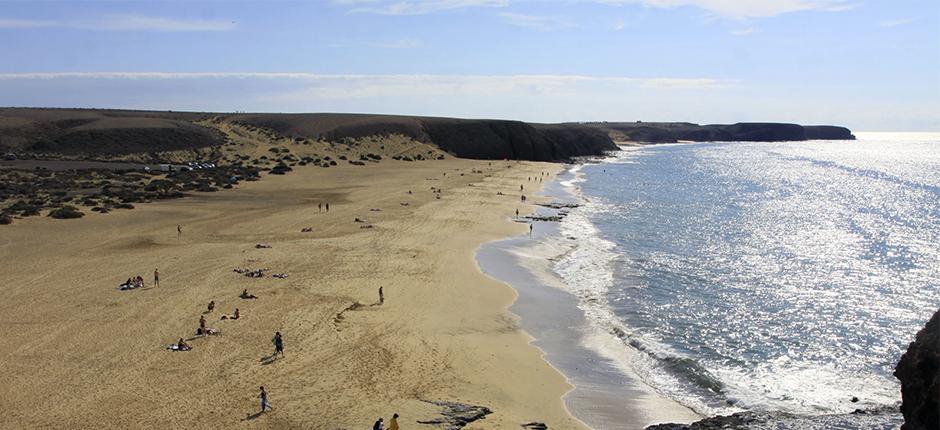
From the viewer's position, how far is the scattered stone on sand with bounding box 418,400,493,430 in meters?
18.5

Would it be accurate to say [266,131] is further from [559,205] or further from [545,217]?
[545,217]

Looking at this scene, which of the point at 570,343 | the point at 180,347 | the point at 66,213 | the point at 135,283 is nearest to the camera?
the point at 180,347

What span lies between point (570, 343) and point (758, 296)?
12.1 meters

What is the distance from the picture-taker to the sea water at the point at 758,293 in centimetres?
2306

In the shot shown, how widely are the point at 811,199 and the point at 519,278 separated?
55.4 meters

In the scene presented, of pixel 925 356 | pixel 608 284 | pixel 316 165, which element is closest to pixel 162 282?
pixel 608 284

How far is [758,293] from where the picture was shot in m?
34.4

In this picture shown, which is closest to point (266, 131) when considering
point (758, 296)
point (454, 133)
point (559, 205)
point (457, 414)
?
point (454, 133)

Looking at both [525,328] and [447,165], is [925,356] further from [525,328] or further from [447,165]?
[447,165]

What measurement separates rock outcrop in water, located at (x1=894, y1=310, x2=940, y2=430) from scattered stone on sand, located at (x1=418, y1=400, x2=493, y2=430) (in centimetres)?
971

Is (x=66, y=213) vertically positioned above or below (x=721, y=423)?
above

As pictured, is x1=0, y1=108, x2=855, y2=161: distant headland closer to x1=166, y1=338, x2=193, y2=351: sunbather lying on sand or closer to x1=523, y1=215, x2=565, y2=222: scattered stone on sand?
x1=523, y1=215, x2=565, y2=222: scattered stone on sand

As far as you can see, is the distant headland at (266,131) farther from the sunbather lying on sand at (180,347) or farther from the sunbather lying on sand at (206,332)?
the sunbather lying on sand at (180,347)

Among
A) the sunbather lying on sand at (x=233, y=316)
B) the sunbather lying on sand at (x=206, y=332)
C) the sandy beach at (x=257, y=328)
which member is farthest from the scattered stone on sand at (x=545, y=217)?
the sunbather lying on sand at (x=206, y=332)
